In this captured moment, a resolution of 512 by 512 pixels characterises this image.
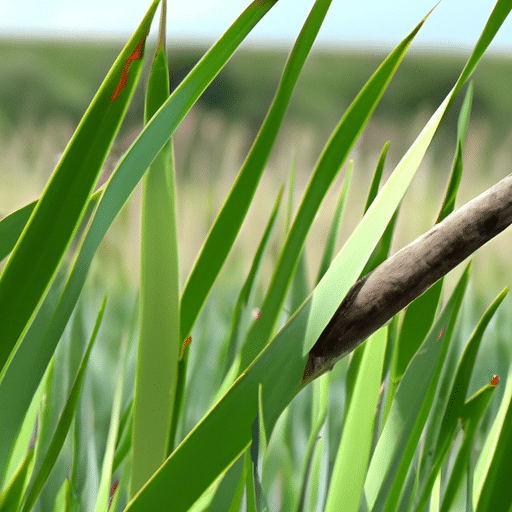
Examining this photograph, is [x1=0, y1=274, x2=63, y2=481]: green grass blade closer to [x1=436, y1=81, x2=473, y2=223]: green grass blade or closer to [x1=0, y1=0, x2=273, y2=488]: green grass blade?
[x1=0, y1=0, x2=273, y2=488]: green grass blade

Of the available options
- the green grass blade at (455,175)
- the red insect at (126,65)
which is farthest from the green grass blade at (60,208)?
the green grass blade at (455,175)

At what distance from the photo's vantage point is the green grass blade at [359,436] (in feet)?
0.45

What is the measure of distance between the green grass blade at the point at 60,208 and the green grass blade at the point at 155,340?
0.02 m

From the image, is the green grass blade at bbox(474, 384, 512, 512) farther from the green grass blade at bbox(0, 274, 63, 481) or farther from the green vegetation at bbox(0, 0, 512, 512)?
the green grass blade at bbox(0, 274, 63, 481)

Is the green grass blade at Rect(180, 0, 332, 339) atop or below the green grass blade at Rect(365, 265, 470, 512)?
atop

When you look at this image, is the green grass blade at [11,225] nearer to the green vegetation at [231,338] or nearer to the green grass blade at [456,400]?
the green vegetation at [231,338]

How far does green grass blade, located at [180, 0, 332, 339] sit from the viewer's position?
14cm

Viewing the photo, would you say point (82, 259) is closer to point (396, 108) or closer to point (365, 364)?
point (365, 364)

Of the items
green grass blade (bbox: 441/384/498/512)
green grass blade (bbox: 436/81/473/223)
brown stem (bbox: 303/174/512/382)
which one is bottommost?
green grass blade (bbox: 441/384/498/512)

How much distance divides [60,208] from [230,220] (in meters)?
0.05

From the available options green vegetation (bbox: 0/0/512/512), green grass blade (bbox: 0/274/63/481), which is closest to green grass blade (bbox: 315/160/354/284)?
green vegetation (bbox: 0/0/512/512)

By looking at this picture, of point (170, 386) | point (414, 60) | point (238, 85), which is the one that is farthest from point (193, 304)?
point (414, 60)

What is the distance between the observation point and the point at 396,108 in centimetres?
325

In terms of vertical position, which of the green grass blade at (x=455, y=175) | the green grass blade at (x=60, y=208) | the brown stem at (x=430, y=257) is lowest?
the brown stem at (x=430, y=257)
